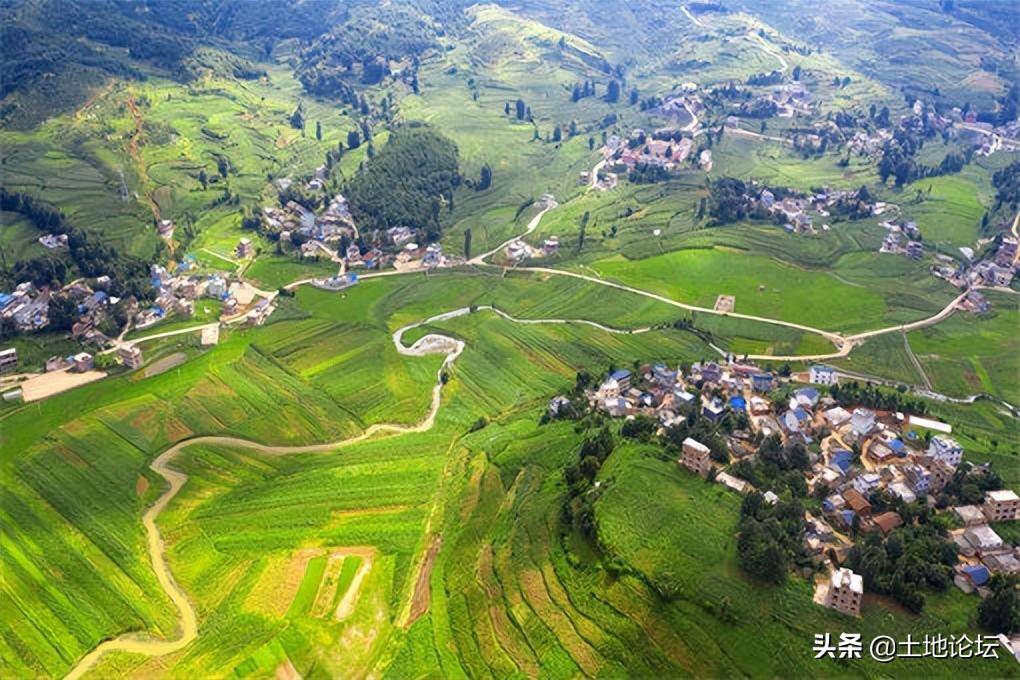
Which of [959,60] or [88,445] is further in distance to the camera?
[959,60]

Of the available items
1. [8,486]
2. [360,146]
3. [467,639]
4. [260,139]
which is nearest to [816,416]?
[467,639]

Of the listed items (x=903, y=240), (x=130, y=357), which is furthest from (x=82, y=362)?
(x=903, y=240)

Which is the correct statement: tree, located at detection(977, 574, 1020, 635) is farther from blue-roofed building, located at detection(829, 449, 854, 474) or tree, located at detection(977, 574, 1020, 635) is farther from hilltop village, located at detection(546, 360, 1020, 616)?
blue-roofed building, located at detection(829, 449, 854, 474)

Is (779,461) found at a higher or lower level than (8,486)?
higher

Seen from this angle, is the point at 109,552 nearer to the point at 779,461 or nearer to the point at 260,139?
the point at 779,461

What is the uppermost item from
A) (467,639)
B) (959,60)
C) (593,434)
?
(959,60)

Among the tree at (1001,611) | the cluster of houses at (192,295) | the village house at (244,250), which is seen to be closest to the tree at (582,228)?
the cluster of houses at (192,295)

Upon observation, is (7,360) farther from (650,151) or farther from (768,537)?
(650,151)

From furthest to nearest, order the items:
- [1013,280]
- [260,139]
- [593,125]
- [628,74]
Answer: [628,74] < [593,125] < [260,139] < [1013,280]
